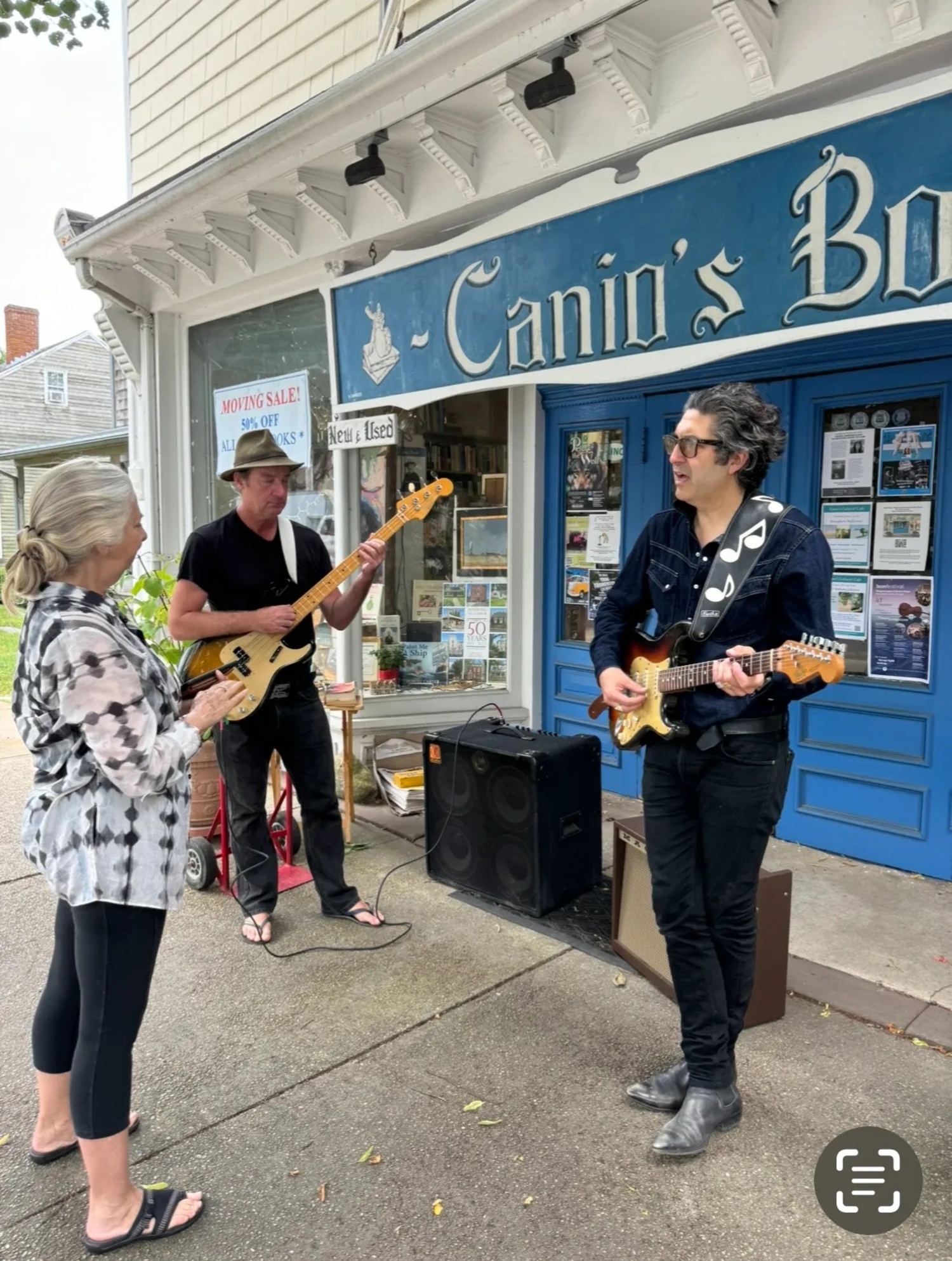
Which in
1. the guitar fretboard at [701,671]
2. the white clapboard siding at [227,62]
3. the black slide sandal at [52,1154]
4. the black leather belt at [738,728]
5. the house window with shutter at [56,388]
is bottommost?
the black slide sandal at [52,1154]

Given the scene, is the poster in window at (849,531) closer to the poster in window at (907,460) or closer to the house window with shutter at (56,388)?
the poster in window at (907,460)

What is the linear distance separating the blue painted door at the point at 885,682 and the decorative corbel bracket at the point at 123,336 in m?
4.86

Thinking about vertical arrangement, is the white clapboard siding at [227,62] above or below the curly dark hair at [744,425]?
above

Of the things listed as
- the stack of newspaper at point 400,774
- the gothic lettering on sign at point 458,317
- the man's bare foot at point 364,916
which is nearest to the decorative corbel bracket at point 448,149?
the gothic lettering on sign at point 458,317

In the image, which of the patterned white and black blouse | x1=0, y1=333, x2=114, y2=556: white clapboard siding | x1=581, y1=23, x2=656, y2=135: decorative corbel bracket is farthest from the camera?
x1=0, y1=333, x2=114, y2=556: white clapboard siding

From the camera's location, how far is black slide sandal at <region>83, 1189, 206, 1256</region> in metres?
1.99

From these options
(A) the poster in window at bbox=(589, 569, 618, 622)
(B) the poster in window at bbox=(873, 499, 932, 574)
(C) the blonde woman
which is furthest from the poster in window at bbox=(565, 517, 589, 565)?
(C) the blonde woman

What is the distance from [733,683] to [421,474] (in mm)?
3563

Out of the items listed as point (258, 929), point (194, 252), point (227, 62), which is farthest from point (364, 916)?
point (227, 62)

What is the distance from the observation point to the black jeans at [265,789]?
140 inches

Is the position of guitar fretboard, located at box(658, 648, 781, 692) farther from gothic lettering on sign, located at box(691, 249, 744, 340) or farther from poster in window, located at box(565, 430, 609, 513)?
poster in window, located at box(565, 430, 609, 513)

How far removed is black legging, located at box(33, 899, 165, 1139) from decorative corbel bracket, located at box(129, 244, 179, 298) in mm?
5306

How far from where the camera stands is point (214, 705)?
2111 mm

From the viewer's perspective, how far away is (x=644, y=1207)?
2096mm
